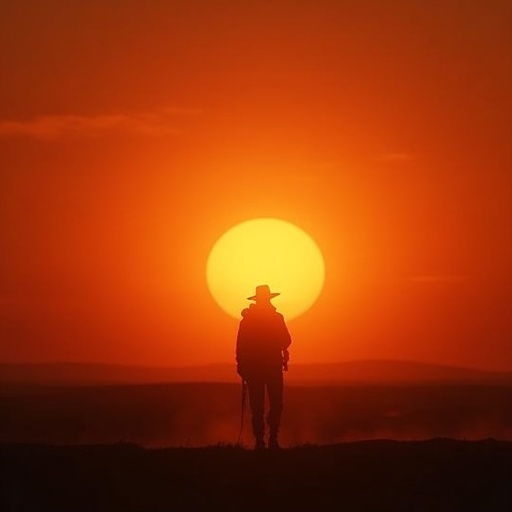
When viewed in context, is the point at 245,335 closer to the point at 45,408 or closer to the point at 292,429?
the point at 292,429

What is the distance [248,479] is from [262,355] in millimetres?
3192

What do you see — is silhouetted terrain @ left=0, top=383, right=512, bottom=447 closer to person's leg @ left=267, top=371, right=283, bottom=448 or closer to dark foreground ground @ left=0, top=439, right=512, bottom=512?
person's leg @ left=267, top=371, right=283, bottom=448

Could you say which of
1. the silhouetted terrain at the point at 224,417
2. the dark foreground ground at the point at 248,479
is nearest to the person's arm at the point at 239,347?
the dark foreground ground at the point at 248,479

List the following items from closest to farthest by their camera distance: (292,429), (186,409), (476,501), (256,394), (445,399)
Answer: (476,501) → (256,394) → (292,429) → (186,409) → (445,399)

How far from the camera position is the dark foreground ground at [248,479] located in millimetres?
19344

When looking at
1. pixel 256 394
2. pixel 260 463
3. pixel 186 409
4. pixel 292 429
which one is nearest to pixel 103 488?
pixel 260 463

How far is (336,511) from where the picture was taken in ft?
64.6

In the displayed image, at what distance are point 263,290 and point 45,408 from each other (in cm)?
4554

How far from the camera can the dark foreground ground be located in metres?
19.3

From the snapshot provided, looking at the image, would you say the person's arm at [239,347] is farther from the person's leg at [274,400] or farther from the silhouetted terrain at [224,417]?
the silhouetted terrain at [224,417]

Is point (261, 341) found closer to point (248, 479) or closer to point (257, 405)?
point (257, 405)

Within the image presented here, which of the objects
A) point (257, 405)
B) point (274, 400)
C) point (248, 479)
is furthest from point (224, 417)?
point (248, 479)

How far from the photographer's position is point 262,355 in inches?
910

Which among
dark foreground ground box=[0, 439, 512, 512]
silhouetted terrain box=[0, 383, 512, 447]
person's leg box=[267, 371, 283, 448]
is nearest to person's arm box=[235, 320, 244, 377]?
person's leg box=[267, 371, 283, 448]
